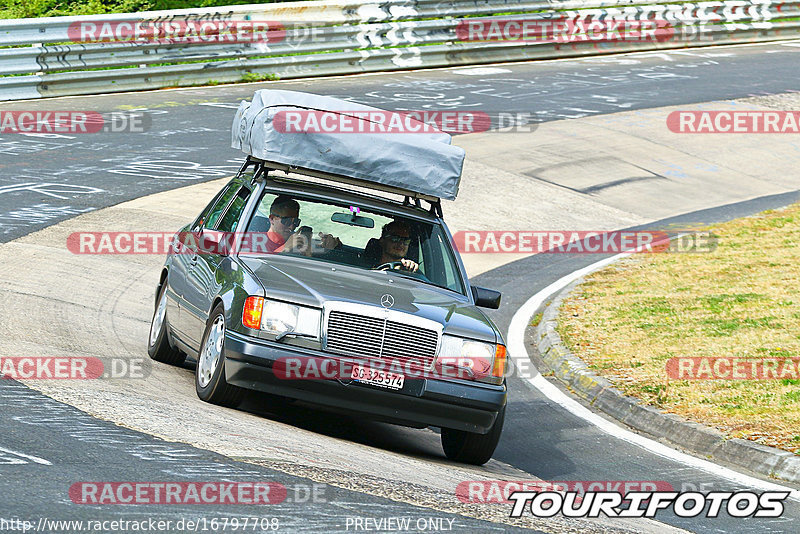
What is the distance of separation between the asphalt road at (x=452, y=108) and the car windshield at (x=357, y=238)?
1.54 meters

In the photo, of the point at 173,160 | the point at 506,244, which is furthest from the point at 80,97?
the point at 506,244

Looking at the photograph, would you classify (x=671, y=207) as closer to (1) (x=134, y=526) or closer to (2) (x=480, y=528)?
(2) (x=480, y=528)

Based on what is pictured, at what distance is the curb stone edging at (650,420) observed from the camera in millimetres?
8414

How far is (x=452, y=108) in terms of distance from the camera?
887 inches

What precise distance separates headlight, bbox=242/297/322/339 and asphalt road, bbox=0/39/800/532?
129 centimetres

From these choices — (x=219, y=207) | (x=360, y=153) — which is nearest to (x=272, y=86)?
(x=219, y=207)

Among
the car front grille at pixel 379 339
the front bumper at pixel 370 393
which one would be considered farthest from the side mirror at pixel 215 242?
the car front grille at pixel 379 339

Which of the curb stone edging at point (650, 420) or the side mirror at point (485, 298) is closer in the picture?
the curb stone edging at point (650, 420)

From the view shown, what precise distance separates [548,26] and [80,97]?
40.3 ft

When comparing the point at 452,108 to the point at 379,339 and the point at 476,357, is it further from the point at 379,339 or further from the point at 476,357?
the point at 379,339

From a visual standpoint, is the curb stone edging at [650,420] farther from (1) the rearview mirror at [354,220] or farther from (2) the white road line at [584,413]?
(1) the rearview mirror at [354,220]

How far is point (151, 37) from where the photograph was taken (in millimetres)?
21719

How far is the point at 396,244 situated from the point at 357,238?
0.39 meters

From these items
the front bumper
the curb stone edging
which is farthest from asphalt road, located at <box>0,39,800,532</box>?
the front bumper
